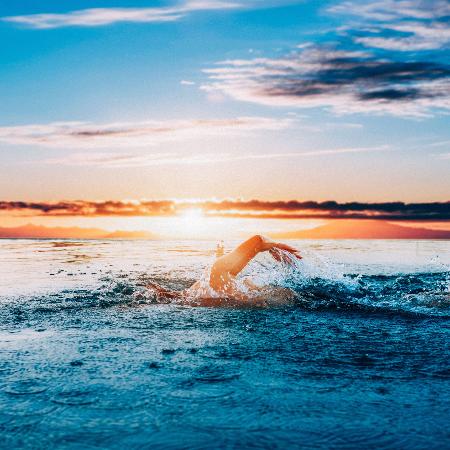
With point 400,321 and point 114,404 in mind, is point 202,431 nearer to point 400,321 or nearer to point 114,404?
point 114,404

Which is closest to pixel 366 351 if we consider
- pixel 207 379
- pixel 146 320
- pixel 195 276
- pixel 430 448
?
pixel 207 379

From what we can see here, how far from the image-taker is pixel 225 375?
18.5ft

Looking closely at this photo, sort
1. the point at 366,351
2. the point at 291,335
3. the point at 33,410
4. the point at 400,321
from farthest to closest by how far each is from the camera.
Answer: the point at 400,321 < the point at 291,335 < the point at 366,351 < the point at 33,410

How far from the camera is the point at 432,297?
38.1 ft

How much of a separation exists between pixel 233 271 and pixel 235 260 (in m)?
0.38

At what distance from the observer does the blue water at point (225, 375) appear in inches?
164

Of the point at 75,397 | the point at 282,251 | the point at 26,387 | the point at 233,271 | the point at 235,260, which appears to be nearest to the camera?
the point at 75,397

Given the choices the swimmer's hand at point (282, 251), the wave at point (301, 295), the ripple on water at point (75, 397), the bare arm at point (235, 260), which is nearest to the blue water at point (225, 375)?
the ripple on water at point (75, 397)

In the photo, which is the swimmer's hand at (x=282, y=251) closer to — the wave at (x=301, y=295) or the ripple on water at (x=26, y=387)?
the wave at (x=301, y=295)

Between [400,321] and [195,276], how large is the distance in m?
9.36

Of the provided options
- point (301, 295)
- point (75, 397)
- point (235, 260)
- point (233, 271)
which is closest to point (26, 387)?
point (75, 397)

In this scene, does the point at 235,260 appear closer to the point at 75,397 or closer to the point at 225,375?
the point at 225,375

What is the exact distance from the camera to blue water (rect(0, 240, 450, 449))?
416 cm

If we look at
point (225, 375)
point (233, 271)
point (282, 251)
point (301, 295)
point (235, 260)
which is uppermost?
point (282, 251)
